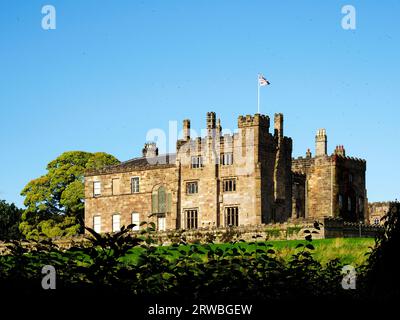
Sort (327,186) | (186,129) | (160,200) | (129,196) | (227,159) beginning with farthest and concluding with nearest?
(327,186) < (129,196) < (186,129) < (160,200) < (227,159)

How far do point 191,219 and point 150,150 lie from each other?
53.2ft

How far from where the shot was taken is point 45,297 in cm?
1645

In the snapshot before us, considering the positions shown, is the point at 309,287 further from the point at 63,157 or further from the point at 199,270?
the point at 63,157

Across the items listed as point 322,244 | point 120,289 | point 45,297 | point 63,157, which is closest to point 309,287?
point 120,289

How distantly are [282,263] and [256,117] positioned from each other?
5509 cm

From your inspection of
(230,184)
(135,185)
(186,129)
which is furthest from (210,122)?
(135,185)

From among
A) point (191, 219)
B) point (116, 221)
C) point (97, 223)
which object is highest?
point (191, 219)

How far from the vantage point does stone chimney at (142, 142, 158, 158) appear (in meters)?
88.4

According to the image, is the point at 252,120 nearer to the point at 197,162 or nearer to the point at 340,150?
the point at 197,162

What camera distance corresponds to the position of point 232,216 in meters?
72.5

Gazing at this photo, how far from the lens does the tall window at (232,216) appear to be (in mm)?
72125

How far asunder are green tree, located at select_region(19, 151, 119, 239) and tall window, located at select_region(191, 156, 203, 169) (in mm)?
17940

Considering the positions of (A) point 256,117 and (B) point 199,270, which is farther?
(A) point 256,117

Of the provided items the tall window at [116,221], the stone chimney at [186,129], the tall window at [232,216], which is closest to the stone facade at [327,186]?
the tall window at [232,216]
